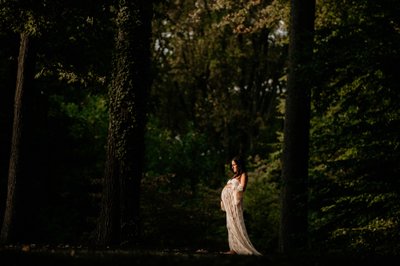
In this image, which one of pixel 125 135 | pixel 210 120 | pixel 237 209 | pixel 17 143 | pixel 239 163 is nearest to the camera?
pixel 125 135

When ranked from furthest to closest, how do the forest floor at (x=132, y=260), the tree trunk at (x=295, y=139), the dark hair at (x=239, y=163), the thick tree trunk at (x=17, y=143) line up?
1. the thick tree trunk at (x=17, y=143)
2. the tree trunk at (x=295, y=139)
3. the dark hair at (x=239, y=163)
4. the forest floor at (x=132, y=260)

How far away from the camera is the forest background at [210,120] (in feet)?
23.3

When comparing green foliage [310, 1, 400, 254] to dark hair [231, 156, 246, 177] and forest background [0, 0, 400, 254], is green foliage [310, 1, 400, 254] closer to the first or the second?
forest background [0, 0, 400, 254]

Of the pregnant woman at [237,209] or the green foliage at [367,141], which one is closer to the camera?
the green foliage at [367,141]

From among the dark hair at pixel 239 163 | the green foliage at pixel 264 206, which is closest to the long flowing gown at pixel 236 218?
the dark hair at pixel 239 163

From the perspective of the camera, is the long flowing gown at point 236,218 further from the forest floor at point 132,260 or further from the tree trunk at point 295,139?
the forest floor at point 132,260

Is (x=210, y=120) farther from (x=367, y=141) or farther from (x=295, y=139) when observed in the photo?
(x=367, y=141)

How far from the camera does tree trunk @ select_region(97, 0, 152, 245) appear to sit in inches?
382

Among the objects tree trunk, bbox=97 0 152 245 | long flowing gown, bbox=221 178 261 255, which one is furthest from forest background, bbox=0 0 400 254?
long flowing gown, bbox=221 178 261 255

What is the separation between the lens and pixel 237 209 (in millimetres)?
10125

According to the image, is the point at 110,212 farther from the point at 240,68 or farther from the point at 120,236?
the point at 240,68

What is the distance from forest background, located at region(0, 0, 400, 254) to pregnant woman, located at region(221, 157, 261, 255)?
1.46 metres

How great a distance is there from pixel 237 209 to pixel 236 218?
18 centimetres

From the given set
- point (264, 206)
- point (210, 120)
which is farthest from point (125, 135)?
point (210, 120)
